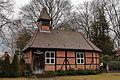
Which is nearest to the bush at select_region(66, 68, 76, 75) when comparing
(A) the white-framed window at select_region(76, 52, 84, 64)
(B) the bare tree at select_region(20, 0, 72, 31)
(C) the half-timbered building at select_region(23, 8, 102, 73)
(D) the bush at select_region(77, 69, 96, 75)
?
(C) the half-timbered building at select_region(23, 8, 102, 73)

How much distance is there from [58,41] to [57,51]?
6.22 feet

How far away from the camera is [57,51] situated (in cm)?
1981

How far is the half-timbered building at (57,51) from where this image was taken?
1881 centimetres

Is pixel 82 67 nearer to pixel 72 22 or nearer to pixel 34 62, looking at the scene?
pixel 34 62

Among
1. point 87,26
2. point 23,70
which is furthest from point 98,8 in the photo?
point 23,70

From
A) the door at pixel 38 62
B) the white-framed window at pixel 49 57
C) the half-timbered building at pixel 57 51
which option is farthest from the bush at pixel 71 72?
the door at pixel 38 62

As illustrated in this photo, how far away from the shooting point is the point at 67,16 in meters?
32.9

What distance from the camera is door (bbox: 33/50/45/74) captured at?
18.5 m

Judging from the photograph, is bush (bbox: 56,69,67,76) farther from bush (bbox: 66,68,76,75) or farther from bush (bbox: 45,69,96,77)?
bush (bbox: 66,68,76,75)

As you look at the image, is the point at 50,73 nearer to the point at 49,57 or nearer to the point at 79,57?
the point at 49,57

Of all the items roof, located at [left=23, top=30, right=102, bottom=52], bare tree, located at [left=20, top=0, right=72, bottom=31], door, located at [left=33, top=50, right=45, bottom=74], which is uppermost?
bare tree, located at [left=20, top=0, right=72, bottom=31]

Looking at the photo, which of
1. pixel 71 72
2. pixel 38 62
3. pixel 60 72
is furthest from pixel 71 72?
pixel 38 62

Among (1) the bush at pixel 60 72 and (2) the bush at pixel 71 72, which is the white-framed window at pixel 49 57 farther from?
(2) the bush at pixel 71 72

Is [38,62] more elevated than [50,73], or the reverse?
[38,62]
